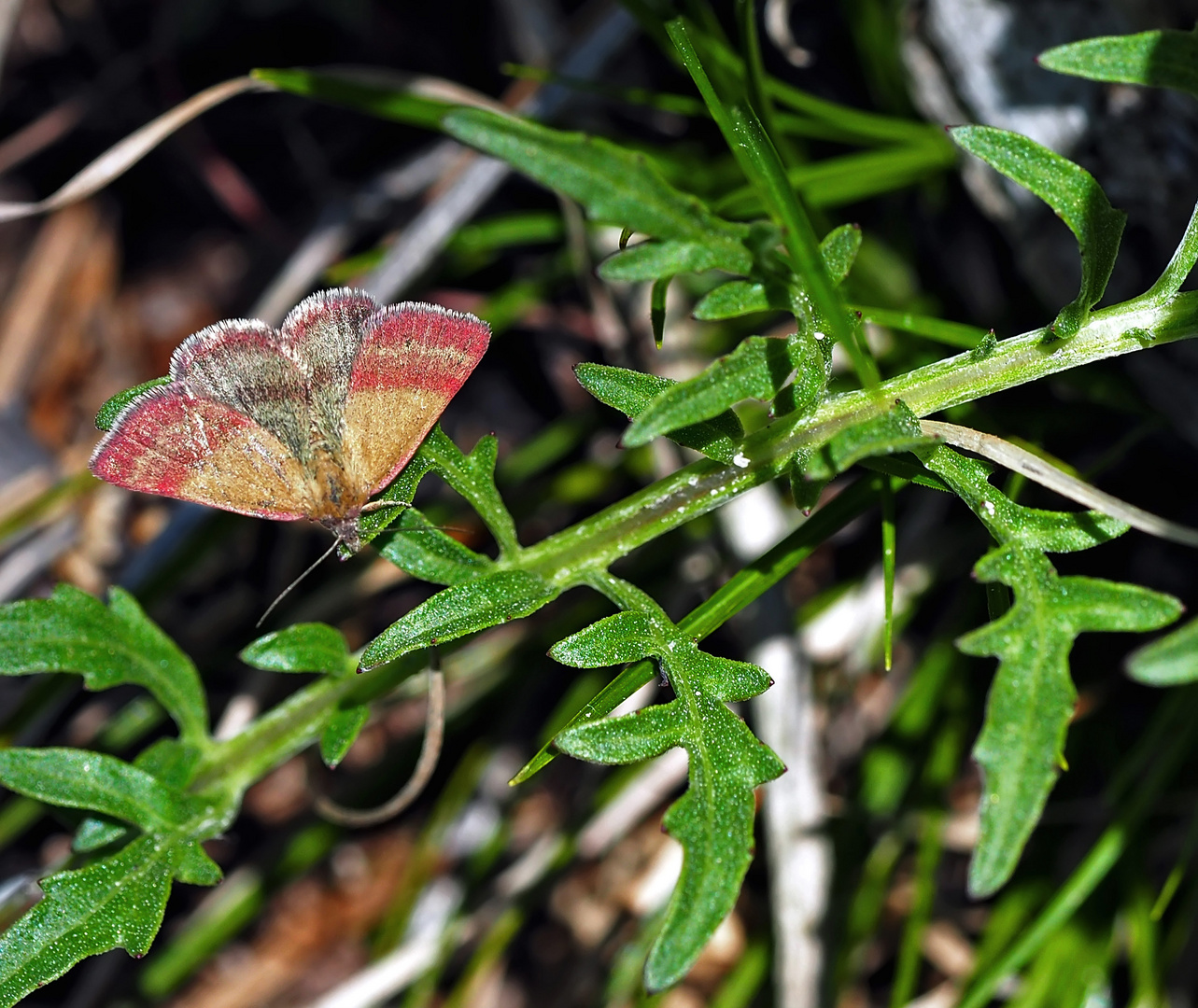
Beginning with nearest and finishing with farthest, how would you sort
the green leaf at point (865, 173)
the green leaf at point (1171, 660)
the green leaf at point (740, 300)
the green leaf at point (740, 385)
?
1. the green leaf at point (1171, 660)
2. the green leaf at point (740, 385)
3. the green leaf at point (740, 300)
4. the green leaf at point (865, 173)

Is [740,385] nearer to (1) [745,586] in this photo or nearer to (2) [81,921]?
(1) [745,586]

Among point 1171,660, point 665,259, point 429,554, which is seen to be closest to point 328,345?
point 429,554

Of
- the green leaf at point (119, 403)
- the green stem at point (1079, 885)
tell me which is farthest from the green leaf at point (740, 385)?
the green stem at point (1079, 885)

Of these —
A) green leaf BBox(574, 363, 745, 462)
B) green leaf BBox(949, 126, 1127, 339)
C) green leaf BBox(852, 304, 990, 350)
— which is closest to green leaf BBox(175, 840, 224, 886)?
green leaf BBox(574, 363, 745, 462)

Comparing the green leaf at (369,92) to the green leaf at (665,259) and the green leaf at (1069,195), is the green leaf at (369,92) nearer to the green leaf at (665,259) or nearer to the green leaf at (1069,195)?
the green leaf at (665,259)

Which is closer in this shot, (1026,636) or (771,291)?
(1026,636)

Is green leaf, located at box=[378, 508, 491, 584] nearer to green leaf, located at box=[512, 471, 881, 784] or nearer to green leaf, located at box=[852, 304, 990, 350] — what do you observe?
green leaf, located at box=[512, 471, 881, 784]

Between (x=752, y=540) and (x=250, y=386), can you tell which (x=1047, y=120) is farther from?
(x=250, y=386)
